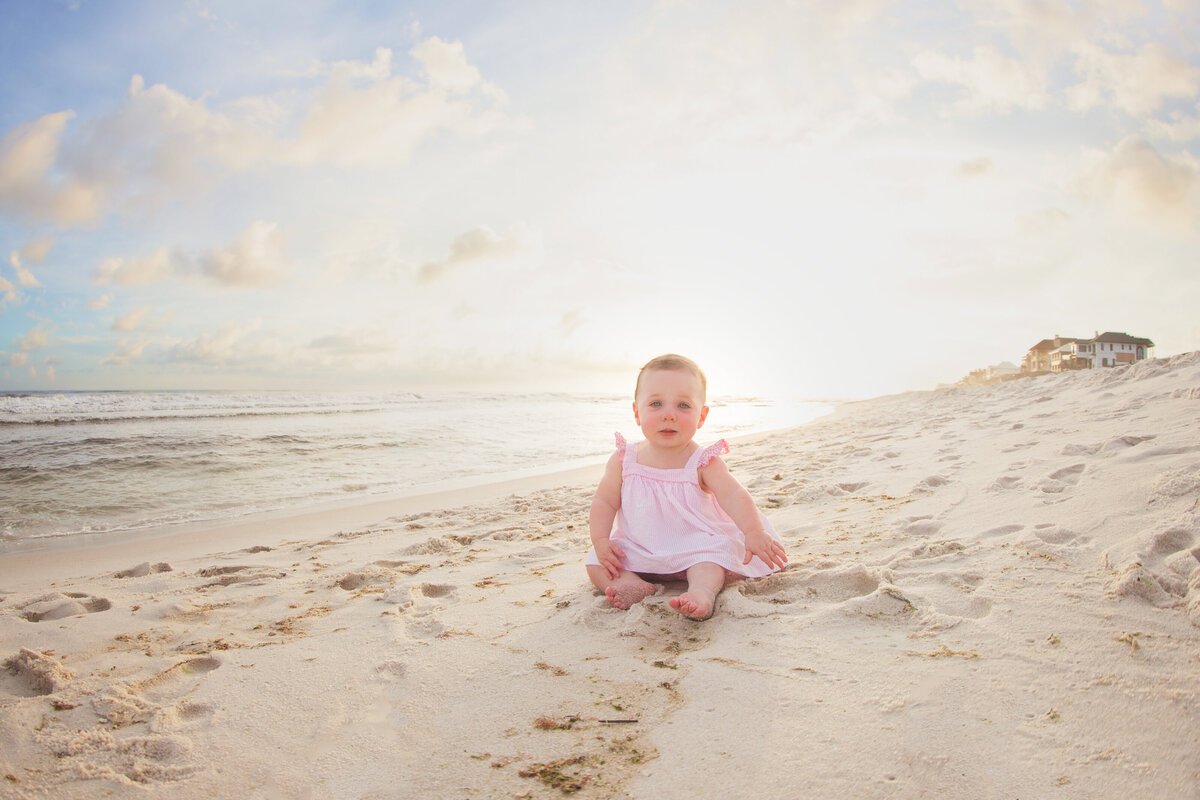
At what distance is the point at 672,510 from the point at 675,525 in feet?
0.23

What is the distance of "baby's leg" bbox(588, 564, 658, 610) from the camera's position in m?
2.49

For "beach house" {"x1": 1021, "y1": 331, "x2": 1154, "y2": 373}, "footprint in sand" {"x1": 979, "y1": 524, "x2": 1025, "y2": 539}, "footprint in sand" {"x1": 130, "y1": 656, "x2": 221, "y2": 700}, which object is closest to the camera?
"footprint in sand" {"x1": 130, "y1": 656, "x2": 221, "y2": 700}

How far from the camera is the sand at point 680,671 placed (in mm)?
1362

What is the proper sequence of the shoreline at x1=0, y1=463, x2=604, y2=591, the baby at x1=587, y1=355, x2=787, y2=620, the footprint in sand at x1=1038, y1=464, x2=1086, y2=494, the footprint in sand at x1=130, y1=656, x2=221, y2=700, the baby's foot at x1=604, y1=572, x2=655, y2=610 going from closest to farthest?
1. the footprint in sand at x1=130, y1=656, x2=221, y2=700
2. the baby's foot at x1=604, y1=572, x2=655, y2=610
3. the baby at x1=587, y1=355, x2=787, y2=620
4. the footprint in sand at x1=1038, y1=464, x2=1086, y2=494
5. the shoreline at x1=0, y1=463, x2=604, y2=591

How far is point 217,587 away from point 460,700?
7.81 feet

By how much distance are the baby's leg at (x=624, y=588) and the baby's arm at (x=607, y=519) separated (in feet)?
0.11

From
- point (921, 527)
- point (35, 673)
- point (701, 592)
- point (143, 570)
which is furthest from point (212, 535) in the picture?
point (921, 527)

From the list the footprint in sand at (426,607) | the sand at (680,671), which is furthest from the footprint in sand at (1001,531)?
the footprint in sand at (426,607)

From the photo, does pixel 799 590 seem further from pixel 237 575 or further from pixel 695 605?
pixel 237 575

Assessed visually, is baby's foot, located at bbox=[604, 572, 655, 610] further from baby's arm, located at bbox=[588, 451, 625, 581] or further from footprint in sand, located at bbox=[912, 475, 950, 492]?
footprint in sand, located at bbox=[912, 475, 950, 492]

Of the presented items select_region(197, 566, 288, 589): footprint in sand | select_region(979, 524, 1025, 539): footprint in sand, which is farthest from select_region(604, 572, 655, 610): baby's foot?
select_region(197, 566, 288, 589): footprint in sand

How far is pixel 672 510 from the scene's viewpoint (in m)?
2.82

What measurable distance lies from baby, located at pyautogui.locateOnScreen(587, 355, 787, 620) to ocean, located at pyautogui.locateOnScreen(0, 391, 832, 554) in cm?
469

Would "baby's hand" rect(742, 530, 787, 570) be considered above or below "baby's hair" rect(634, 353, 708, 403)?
→ below
